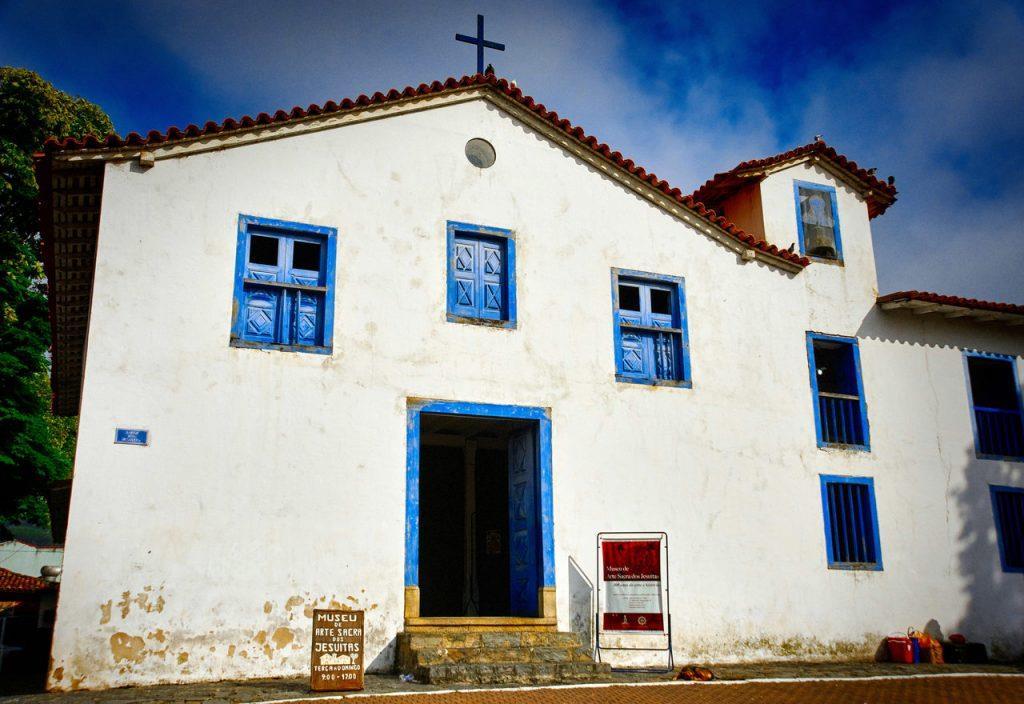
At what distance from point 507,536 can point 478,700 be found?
18.2 feet

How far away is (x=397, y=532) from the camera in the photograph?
10922 mm

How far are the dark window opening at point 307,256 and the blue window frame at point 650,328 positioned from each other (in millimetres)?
4292

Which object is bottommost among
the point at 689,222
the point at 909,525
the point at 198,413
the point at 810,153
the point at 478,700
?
the point at 478,700

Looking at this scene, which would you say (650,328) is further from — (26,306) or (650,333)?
(26,306)

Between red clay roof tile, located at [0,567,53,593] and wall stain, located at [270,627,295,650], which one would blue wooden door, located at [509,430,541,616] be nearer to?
wall stain, located at [270,627,295,650]

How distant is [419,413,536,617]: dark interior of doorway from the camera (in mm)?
14133

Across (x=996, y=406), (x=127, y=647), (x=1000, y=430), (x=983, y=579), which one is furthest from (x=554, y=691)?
(x=996, y=406)

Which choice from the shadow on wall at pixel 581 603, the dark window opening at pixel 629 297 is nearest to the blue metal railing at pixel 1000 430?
the dark window opening at pixel 629 297

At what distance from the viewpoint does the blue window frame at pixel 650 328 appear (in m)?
13.1

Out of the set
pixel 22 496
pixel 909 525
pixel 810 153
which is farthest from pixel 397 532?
pixel 22 496

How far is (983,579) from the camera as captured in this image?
→ 14477 millimetres

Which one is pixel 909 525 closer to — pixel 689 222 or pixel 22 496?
pixel 689 222

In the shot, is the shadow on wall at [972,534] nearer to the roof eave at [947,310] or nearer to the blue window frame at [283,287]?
the roof eave at [947,310]

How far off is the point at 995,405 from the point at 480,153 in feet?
35.3
